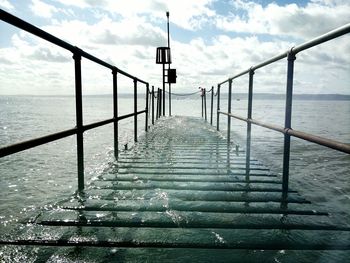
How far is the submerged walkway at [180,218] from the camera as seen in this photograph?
73.7 inches

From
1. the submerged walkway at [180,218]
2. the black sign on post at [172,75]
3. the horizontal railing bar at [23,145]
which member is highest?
the black sign on post at [172,75]

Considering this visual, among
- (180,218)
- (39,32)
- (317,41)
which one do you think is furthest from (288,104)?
(39,32)

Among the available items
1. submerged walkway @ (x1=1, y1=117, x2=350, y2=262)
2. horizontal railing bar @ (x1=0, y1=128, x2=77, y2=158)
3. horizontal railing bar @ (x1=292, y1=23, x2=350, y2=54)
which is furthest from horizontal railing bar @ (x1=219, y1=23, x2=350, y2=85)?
horizontal railing bar @ (x1=0, y1=128, x2=77, y2=158)

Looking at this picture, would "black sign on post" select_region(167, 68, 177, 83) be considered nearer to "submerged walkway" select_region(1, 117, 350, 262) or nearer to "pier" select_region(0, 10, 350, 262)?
"pier" select_region(0, 10, 350, 262)

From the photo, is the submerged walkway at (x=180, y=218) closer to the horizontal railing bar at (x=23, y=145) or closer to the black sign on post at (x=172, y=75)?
the horizontal railing bar at (x=23, y=145)

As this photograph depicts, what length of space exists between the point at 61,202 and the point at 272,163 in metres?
4.54

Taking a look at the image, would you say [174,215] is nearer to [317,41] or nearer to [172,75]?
[317,41]

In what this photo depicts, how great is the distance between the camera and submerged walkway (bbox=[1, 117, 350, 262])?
1.87 metres

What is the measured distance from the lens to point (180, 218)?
2248mm

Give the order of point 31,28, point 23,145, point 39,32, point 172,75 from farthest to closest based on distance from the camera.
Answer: point 172,75 → point 39,32 → point 31,28 → point 23,145

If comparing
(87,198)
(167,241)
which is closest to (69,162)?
(87,198)

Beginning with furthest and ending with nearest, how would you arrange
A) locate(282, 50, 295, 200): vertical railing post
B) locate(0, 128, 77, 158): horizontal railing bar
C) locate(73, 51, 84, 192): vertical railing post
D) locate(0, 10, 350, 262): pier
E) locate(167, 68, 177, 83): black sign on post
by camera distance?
1. locate(167, 68, 177, 83): black sign on post
2. locate(73, 51, 84, 192): vertical railing post
3. locate(282, 50, 295, 200): vertical railing post
4. locate(0, 10, 350, 262): pier
5. locate(0, 128, 77, 158): horizontal railing bar

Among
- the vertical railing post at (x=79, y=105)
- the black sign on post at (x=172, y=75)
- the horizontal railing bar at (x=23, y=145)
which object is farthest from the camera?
the black sign on post at (x=172, y=75)

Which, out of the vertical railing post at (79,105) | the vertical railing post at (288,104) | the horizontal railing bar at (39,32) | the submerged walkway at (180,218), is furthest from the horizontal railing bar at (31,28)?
the vertical railing post at (288,104)
